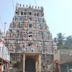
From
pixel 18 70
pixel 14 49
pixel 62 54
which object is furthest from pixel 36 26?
pixel 62 54

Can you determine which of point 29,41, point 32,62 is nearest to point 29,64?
point 32,62

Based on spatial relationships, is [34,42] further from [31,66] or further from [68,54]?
[68,54]

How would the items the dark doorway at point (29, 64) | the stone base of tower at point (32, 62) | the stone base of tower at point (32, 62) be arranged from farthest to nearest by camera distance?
the dark doorway at point (29, 64)
the stone base of tower at point (32, 62)
the stone base of tower at point (32, 62)

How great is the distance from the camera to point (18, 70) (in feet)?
143

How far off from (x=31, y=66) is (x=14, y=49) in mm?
4271

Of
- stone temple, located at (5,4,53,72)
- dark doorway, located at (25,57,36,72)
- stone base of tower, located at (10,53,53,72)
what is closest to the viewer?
stone base of tower, located at (10,53,53,72)

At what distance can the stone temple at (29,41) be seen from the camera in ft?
147

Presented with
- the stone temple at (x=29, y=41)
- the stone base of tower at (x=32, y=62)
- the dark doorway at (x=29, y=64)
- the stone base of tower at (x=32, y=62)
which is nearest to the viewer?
the stone base of tower at (x=32, y=62)

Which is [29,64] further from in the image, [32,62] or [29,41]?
[29,41]

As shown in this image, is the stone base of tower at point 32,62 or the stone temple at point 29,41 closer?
the stone base of tower at point 32,62

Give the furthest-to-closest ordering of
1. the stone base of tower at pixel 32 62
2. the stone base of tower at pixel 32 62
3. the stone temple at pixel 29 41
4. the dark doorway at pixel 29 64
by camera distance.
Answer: the dark doorway at pixel 29 64, the stone temple at pixel 29 41, the stone base of tower at pixel 32 62, the stone base of tower at pixel 32 62

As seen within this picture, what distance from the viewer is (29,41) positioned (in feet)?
154

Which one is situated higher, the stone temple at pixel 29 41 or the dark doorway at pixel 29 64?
the stone temple at pixel 29 41

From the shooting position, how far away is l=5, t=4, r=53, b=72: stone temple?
147 feet
